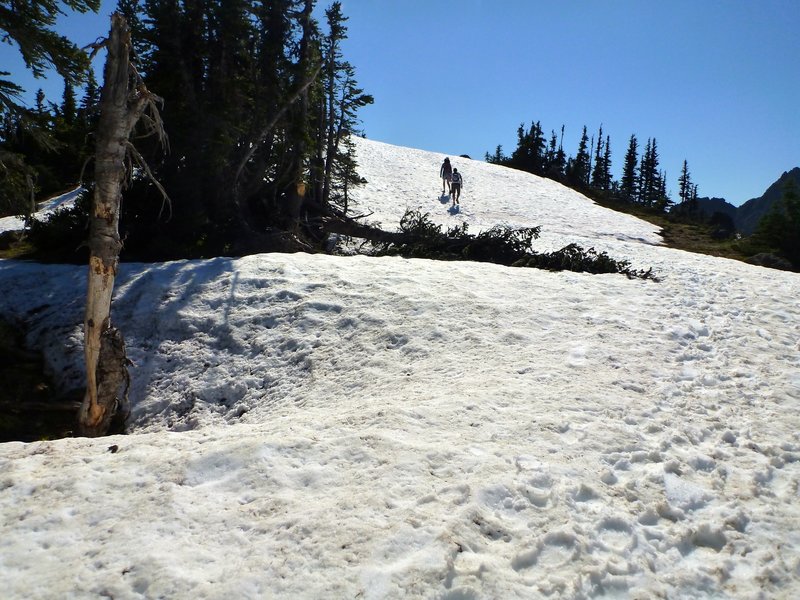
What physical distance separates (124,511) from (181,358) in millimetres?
5039

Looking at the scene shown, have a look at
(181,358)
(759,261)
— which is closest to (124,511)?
(181,358)

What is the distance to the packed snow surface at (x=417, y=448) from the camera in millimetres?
3342

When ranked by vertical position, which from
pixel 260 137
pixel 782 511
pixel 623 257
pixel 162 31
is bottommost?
pixel 782 511

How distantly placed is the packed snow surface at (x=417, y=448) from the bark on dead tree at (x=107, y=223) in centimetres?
104

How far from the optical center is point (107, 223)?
260 inches

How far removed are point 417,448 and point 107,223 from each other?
5164mm

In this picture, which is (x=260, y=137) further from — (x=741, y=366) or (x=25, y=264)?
(x=741, y=366)

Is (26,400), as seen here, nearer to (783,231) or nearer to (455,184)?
(455,184)

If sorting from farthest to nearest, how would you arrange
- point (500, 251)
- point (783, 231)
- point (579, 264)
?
point (783, 231)
point (500, 251)
point (579, 264)

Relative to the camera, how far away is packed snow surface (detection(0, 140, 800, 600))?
11.0ft

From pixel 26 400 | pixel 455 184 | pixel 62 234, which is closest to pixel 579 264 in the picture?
pixel 26 400

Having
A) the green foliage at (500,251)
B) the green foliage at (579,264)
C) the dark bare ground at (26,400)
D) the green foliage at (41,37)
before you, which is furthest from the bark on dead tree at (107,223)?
the green foliage at (579,264)

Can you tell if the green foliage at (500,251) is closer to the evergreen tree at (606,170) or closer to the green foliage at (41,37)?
the green foliage at (41,37)

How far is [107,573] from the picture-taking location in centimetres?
323
